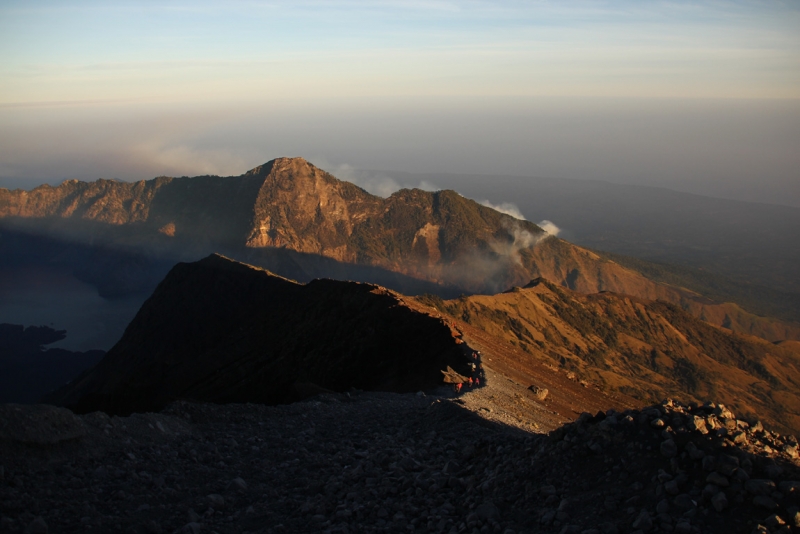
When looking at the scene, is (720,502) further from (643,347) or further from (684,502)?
(643,347)

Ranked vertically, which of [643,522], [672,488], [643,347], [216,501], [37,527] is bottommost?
[643,347]

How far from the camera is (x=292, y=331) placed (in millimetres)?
54781

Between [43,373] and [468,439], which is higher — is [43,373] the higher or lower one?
the lower one

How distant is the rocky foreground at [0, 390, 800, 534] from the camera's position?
31.2 feet

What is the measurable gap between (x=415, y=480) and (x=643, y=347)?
112537 millimetres

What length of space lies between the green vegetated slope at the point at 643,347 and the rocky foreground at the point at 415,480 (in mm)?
69497

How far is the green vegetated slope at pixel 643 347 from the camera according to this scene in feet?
295

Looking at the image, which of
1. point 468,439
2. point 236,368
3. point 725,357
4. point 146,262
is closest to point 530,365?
point 236,368

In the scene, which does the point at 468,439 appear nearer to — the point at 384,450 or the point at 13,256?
the point at 384,450

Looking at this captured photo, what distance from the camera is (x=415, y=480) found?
Result: 12633 mm

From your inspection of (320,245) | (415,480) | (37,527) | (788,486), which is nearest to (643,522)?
(788,486)

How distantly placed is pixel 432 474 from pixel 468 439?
11.8ft

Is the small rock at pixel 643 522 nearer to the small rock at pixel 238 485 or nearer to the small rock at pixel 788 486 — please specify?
the small rock at pixel 788 486

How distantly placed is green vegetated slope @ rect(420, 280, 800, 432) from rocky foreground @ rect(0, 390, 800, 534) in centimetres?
6950
